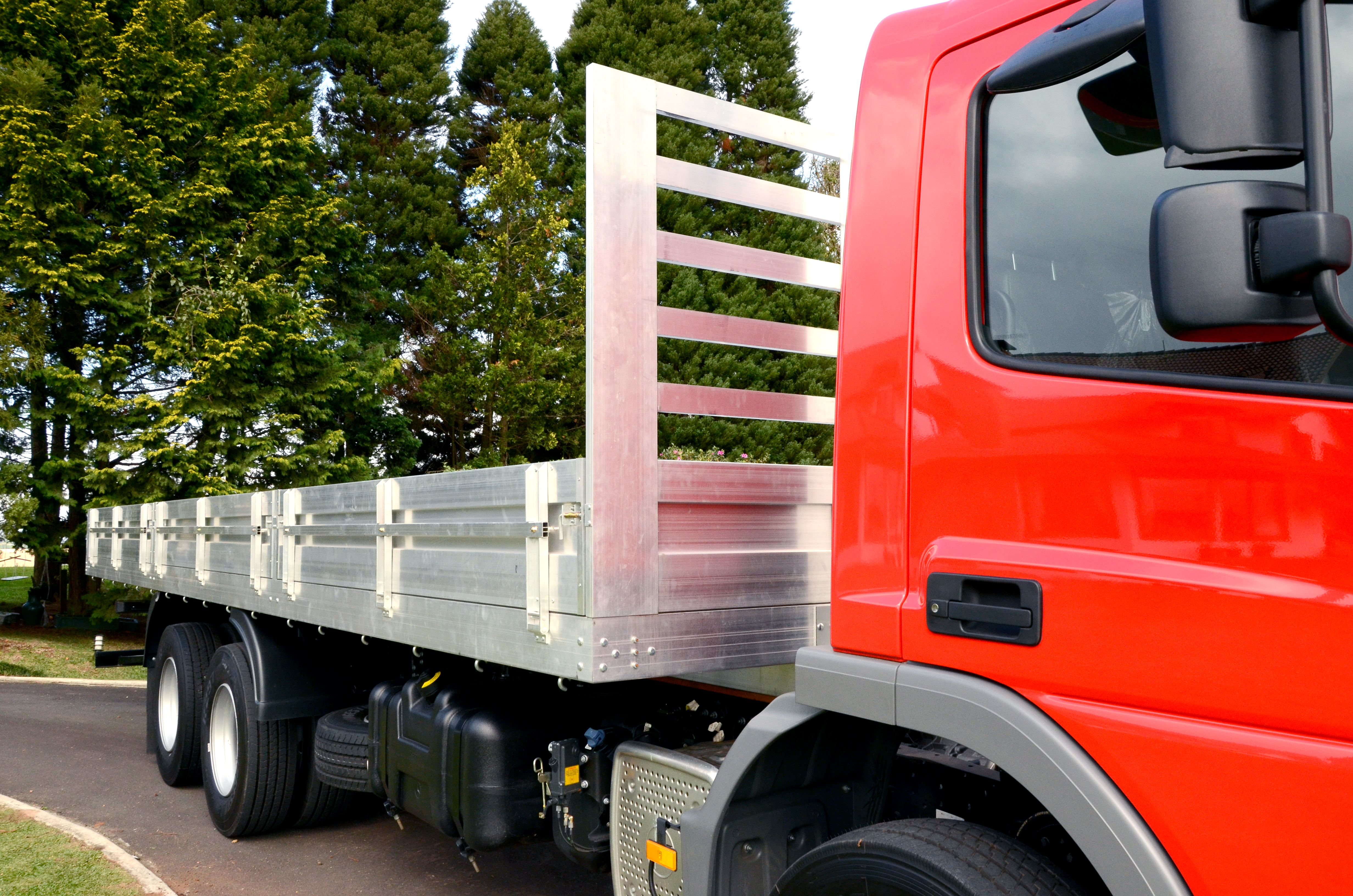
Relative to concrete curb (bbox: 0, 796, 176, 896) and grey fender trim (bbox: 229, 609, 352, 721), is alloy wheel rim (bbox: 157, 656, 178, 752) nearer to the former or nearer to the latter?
concrete curb (bbox: 0, 796, 176, 896)

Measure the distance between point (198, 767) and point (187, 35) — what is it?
16803 mm

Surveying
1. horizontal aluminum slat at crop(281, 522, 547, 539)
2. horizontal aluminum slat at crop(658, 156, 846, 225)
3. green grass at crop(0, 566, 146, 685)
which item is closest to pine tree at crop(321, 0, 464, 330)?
green grass at crop(0, 566, 146, 685)

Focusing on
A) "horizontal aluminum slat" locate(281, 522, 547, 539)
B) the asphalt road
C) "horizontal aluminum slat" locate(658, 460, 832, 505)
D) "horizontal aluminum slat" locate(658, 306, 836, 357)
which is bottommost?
the asphalt road

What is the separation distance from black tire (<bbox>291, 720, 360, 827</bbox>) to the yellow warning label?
9.36 ft

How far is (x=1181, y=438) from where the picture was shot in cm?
162

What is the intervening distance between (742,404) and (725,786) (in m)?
1.15

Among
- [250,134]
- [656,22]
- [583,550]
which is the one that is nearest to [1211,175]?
[583,550]

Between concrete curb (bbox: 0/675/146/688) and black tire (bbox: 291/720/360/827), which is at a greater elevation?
black tire (bbox: 291/720/360/827)

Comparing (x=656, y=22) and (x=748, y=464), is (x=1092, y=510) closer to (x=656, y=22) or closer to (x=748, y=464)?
(x=748, y=464)

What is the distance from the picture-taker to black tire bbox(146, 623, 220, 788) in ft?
19.8

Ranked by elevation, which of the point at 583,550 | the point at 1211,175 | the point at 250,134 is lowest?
the point at 583,550

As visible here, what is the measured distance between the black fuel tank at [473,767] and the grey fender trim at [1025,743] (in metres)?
1.69

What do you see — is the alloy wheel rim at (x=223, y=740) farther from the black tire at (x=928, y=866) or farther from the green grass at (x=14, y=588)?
the green grass at (x=14, y=588)

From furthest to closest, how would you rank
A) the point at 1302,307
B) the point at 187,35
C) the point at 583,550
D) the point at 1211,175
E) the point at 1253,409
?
the point at 187,35 < the point at 583,550 < the point at 1211,175 < the point at 1253,409 < the point at 1302,307
